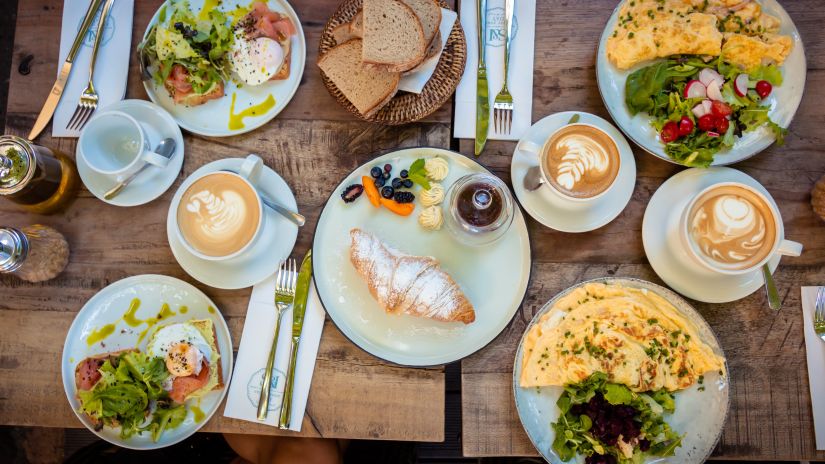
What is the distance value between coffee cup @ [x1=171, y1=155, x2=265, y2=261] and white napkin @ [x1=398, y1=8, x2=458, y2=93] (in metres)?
0.55

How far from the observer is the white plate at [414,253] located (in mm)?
1608

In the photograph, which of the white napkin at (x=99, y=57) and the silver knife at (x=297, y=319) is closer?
the silver knife at (x=297, y=319)

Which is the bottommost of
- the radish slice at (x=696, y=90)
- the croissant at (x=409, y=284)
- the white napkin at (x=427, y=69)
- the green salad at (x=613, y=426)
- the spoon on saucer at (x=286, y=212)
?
the green salad at (x=613, y=426)

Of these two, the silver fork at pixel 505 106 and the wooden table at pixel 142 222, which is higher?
the silver fork at pixel 505 106

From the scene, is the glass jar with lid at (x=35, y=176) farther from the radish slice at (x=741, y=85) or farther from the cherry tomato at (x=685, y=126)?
the radish slice at (x=741, y=85)

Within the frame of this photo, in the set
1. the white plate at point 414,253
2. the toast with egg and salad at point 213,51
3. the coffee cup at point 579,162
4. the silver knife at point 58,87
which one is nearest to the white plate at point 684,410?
the white plate at point 414,253

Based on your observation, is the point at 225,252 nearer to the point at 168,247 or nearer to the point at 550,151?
the point at 168,247

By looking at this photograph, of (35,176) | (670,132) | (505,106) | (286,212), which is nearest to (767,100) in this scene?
(670,132)

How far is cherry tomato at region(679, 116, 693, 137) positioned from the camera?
157 centimetres

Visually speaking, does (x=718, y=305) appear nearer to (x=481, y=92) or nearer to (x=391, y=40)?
(x=481, y=92)

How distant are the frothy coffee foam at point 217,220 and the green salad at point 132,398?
386 mm

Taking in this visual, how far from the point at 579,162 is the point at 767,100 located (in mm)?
602

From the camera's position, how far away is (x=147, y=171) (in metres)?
1.69

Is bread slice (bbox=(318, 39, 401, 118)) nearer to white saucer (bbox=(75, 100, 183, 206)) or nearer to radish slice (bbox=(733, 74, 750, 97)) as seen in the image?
white saucer (bbox=(75, 100, 183, 206))
